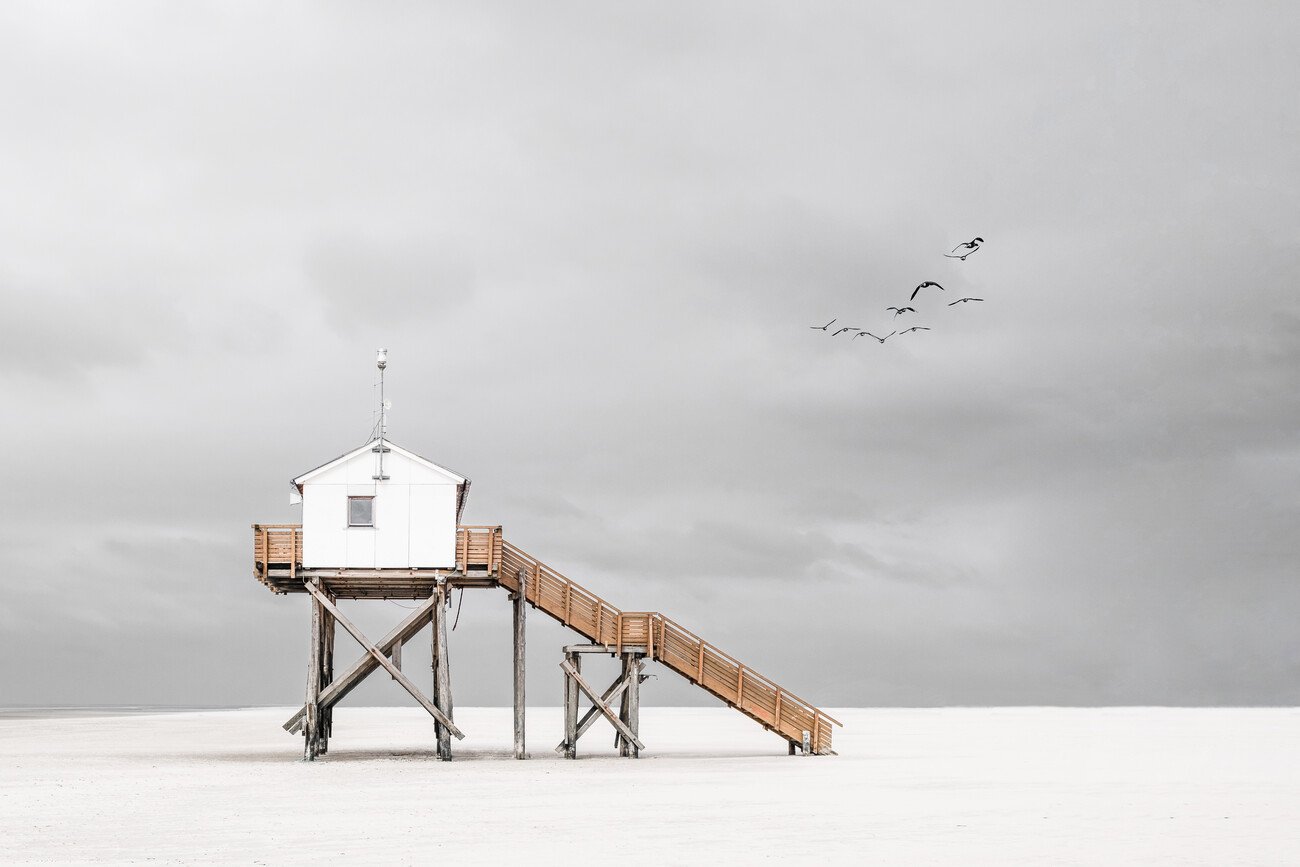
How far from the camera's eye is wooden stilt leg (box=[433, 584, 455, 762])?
133 ft

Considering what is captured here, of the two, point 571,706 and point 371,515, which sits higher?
point 371,515

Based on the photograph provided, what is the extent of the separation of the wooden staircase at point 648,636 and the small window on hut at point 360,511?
3820 mm

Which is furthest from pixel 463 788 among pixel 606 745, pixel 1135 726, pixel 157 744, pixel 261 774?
pixel 1135 726

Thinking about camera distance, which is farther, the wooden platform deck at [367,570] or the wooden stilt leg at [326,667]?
the wooden stilt leg at [326,667]

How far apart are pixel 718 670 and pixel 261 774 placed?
12.8 metres

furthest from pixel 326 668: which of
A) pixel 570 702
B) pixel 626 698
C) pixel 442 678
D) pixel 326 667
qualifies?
pixel 626 698

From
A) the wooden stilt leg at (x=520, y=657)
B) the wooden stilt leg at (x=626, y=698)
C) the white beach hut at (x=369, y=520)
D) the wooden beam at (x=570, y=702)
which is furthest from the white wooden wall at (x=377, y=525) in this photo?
the wooden stilt leg at (x=626, y=698)

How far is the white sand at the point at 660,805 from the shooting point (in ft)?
71.8

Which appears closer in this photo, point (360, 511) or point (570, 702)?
point (360, 511)

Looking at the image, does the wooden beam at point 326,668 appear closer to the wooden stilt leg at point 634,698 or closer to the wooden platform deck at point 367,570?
the wooden platform deck at point 367,570

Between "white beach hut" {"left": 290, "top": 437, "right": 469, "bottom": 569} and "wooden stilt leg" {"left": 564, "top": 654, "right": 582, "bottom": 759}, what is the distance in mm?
5070

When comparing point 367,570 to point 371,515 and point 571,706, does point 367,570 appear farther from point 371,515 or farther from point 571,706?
point 571,706

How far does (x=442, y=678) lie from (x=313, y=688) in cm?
362

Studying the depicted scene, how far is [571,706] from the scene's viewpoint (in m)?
42.9
